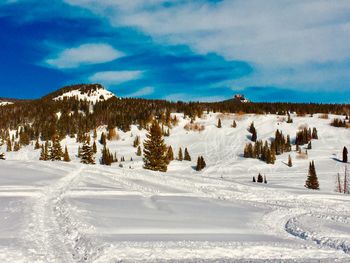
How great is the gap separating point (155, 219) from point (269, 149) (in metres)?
115

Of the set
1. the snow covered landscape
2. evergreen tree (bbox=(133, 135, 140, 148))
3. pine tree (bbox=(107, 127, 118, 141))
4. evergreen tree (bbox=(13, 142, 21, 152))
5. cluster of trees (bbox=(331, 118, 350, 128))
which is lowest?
the snow covered landscape

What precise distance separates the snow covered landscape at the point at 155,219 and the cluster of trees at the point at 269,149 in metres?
88.7

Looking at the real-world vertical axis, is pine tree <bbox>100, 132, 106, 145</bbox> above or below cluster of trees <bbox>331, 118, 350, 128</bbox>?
below

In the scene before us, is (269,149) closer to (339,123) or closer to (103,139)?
(339,123)

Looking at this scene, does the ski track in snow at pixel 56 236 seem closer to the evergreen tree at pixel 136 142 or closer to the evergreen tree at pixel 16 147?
the evergreen tree at pixel 136 142

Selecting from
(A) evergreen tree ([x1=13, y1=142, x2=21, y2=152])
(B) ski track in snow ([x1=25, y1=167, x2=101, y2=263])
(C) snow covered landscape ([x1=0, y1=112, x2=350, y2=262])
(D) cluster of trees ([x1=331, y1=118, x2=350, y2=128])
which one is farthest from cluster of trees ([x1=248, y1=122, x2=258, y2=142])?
(B) ski track in snow ([x1=25, y1=167, x2=101, y2=263])

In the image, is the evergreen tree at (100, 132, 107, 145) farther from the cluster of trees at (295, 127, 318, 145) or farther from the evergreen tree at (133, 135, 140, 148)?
the cluster of trees at (295, 127, 318, 145)

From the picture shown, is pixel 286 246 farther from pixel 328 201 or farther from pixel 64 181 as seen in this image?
pixel 64 181

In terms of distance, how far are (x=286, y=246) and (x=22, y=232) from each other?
9.08 m

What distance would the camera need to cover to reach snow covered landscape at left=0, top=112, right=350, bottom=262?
12977 millimetres

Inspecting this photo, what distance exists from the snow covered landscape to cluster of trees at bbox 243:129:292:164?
88676 mm

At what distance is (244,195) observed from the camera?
98.1ft

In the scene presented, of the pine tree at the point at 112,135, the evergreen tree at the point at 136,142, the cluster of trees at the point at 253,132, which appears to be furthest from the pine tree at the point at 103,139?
the cluster of trees at the point at 253,132

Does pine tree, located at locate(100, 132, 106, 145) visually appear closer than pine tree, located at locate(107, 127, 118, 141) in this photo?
Yes
